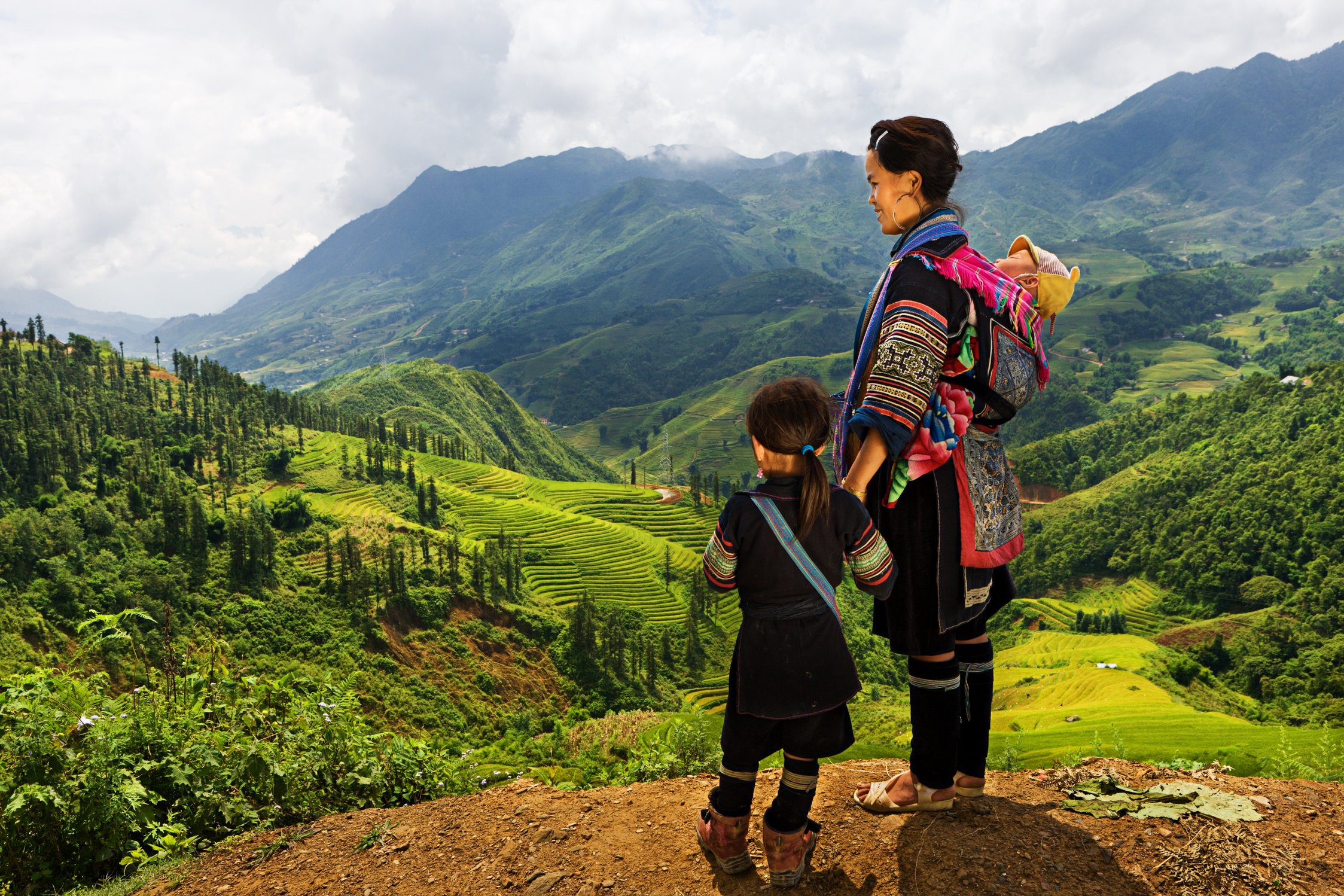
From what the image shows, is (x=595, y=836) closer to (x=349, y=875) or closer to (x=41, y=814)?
(x=349, y=875)

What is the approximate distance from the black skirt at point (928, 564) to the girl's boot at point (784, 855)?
3.16 ft

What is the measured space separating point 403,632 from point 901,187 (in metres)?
53.0

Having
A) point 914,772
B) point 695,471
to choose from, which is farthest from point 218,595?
point 695,471

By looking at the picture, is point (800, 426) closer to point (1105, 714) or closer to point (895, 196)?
point (895, 196)

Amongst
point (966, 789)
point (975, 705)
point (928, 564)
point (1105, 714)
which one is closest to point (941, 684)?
point (975, 705)

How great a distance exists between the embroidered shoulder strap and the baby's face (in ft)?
5.38

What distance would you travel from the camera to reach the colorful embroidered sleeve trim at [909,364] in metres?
2.99

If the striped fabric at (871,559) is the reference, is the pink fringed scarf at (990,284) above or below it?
above

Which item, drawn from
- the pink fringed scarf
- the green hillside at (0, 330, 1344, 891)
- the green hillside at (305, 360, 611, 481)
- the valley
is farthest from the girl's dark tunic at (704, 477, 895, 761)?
the green hillside at (305, 360, 611, 481)

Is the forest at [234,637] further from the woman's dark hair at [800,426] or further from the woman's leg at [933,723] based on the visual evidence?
the woman's dark hair at [800,426]

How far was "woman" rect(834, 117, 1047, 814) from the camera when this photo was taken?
303cm

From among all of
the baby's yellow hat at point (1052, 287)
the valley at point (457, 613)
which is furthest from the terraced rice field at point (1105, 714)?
the baby's yellow hat at point (1052, 287)

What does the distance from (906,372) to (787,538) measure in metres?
0.86

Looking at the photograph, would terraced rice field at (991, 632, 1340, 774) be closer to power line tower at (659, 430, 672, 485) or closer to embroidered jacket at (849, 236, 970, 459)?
embroidered jacket at (849, 236, 970, 459)
